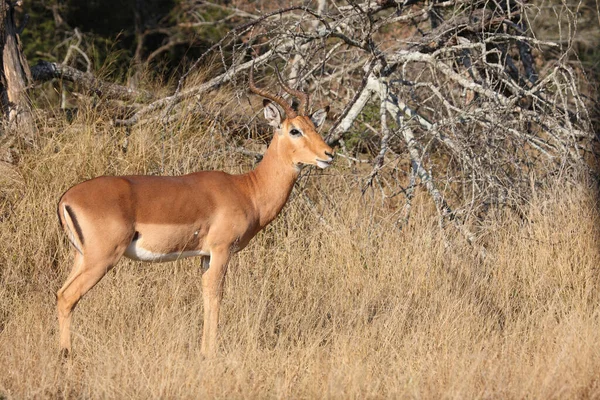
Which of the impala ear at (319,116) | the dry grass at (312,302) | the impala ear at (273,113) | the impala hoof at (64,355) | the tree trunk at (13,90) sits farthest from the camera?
the tree trunk at (13,90)

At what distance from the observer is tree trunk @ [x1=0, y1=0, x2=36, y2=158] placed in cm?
662

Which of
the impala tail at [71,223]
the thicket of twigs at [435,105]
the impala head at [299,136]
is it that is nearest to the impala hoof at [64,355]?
the impala tail at [71,223]

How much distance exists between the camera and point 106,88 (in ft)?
23.6

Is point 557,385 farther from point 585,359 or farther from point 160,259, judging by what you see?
point 160,259

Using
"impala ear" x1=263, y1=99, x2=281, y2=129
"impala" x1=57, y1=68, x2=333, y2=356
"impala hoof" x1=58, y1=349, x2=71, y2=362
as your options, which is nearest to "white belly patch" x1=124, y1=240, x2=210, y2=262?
"impala" x1=57, y1=68, x2=333, y2=356

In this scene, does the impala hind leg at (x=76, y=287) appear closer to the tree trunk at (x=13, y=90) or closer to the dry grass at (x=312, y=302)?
the dry grass at (x=312, y=302)

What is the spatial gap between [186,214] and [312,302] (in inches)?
48.8

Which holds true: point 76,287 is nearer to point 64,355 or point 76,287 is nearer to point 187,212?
point 64,355

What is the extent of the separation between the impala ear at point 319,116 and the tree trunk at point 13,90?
2300mm

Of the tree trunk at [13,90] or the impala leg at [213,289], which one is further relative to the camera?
the tree trunk at [13,90]

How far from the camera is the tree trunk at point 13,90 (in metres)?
6.62

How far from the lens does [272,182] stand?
539 cm

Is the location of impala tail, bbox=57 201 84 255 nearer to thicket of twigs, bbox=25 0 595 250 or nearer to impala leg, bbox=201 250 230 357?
impala leg, bbox=201 250 230 357

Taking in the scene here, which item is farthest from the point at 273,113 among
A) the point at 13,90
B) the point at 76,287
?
the point at 13,90
